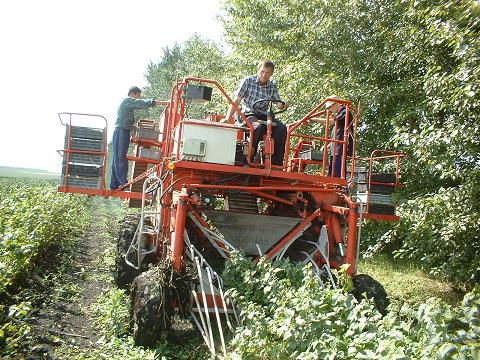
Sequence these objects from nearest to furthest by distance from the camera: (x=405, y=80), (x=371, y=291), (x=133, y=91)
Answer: (x=371, y=291) → (x=133, y=91) → (x=405, y=80)

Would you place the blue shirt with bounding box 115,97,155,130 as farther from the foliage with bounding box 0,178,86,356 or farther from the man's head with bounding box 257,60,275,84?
the foliage with bounding box 0,178,86,356

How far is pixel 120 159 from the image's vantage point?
707 centimetres

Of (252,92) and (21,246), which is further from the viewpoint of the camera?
(252,92)

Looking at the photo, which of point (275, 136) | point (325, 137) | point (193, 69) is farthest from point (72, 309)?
point (193, 69)

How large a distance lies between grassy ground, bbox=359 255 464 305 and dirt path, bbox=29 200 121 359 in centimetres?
469

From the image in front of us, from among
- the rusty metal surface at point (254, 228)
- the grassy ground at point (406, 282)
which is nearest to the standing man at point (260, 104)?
the rusty metal surface at point (254, 228)

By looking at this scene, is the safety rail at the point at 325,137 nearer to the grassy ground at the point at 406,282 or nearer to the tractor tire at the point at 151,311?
the tractor tire at the point at 151,311

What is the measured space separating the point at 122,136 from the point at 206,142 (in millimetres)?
2445

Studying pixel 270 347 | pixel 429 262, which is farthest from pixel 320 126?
pixel 270 347

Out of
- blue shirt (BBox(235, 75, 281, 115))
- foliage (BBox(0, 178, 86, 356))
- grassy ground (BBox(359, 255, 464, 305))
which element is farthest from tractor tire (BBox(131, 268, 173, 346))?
grassy ground (BBox(359, 255, 464, 305))

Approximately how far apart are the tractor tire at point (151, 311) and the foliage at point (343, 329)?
0.74 metres

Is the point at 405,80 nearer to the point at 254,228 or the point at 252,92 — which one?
the point at 252,92

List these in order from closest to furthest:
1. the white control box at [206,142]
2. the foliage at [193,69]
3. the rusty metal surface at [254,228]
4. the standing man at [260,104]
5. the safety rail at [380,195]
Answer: the white control box at [206,142]
the standing man at [260,104]
the rusty metal surface at [254,228]
the safety rail at [380,195]
the foliage at [193,69]

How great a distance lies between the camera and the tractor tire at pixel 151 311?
4520 mm
